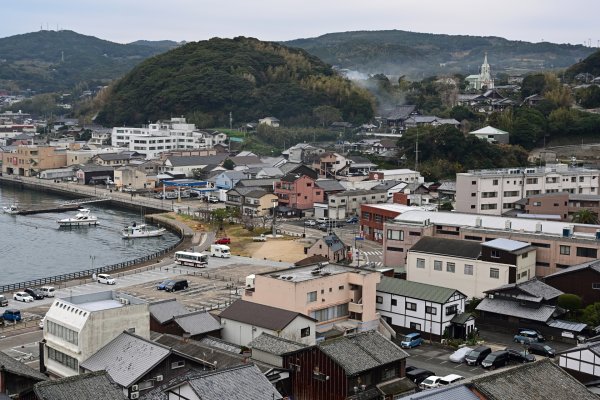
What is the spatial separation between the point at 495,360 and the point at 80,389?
18.6 feet

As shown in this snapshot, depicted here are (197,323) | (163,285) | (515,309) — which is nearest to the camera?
(197,323)

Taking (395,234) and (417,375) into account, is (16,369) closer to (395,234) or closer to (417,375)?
(417,375)

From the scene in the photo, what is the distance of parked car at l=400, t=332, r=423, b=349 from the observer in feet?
38.9

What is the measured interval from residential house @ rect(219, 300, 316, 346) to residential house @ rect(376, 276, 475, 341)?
1.98 metres

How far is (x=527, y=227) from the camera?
52.9 ft

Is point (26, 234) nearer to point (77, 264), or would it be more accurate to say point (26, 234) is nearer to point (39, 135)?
point (77, 264)

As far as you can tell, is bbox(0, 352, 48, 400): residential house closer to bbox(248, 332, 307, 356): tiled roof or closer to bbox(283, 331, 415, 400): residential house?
bbox(248, 332, 307, 356): tiled roof

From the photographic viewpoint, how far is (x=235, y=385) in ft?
26.1

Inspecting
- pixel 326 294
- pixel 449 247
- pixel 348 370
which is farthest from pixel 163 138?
pixel 348 370

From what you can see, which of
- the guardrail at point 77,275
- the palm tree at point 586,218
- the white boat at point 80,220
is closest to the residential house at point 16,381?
the guardrail at point 77,275

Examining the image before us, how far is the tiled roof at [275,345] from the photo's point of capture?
377 inches

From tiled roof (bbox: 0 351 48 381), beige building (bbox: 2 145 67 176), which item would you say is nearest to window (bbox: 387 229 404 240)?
tiled roof (bbox: 0 351 48 381)

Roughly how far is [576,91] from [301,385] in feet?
110

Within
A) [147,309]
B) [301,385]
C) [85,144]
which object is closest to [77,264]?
[147,309]
